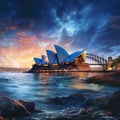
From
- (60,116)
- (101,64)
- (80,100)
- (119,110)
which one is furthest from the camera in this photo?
(101,64)

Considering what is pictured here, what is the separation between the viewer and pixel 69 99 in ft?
37.5

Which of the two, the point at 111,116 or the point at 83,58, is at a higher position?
the point at 83,58

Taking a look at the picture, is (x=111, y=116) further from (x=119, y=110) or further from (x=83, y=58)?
(x=83, y=58)

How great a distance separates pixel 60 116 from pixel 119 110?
8.28ft

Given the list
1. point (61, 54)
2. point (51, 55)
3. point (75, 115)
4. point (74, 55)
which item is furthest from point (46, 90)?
point (74, 55)

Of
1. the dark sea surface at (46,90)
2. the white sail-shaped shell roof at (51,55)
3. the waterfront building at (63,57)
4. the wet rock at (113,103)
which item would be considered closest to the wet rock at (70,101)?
the dark sea surface at (46,90)

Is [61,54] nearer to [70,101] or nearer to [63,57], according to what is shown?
[63,57]

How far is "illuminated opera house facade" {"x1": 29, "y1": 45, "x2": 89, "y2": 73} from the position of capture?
102m

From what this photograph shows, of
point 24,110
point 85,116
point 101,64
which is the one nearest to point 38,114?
point 24,110

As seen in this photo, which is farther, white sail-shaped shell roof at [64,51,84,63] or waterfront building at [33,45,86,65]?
white sail-shaped shell roof at [64,51,84,63]

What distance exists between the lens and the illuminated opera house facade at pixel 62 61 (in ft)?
336

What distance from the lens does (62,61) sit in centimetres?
10594

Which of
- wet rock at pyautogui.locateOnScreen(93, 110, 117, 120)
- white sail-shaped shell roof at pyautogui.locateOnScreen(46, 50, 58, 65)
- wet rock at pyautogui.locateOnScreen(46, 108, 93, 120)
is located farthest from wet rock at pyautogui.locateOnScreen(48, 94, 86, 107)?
white sail-shaped shell roof at pyautogui.locateOnScreen(46, 50, 58, 65)

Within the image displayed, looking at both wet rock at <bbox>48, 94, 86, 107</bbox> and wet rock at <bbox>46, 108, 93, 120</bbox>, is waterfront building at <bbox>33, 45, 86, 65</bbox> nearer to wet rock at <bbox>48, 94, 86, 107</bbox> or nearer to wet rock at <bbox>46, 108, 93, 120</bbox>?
wet rock at <bbox>48, 94, 86, 107</bbox>
